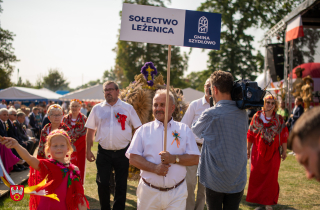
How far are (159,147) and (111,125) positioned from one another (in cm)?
192

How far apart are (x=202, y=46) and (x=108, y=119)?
221 centimetres

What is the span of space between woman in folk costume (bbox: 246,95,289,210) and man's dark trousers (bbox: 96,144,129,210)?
243 centimetres

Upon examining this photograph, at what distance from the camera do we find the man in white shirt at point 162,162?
2.60m

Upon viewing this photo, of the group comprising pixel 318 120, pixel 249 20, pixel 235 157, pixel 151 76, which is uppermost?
pixel 249 20

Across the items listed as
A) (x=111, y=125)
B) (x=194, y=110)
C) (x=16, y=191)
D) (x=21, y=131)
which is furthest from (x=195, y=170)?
(x=21, y=131)

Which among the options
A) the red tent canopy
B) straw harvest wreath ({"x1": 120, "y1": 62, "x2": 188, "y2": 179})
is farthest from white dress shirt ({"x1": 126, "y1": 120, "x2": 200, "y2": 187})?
the red tent canopy

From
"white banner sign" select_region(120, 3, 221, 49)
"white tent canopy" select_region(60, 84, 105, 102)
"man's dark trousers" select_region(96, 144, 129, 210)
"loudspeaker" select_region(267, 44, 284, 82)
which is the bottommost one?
"man's dark trousers" select_region(96, 144, 129, 210)

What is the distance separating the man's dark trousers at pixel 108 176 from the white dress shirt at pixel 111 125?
0.42 feet

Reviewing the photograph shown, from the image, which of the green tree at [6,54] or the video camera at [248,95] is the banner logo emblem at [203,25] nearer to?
the video camera at [248,95]

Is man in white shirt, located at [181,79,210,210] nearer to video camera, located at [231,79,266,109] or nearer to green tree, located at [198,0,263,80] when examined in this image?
video camera, located at [231,79,266,109]

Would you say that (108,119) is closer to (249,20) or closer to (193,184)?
(193,184)

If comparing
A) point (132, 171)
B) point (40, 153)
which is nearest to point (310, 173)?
point (40, 153)

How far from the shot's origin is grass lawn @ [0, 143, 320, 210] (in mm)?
4973

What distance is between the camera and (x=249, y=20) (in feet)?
91.2
